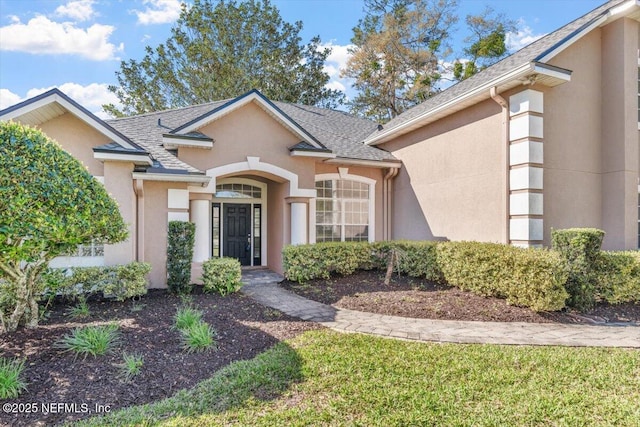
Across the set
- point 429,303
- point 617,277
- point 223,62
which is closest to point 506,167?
point 617,277

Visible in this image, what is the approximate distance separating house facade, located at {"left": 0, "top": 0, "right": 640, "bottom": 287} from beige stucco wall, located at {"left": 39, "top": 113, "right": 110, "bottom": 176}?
0.08 ft

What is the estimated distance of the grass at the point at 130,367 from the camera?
13.6ft

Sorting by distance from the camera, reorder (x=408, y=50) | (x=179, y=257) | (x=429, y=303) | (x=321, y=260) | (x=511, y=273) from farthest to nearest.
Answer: (x=408, y=50), (x=321, y=260), (x=179, y=257), (x=429, y=303), (x=511, y=273)

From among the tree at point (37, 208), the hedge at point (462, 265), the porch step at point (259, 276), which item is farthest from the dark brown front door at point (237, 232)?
the tree at point (37, 208)

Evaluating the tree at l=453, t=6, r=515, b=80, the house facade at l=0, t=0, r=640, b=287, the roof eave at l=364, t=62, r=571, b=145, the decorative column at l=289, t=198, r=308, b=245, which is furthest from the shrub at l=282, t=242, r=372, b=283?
the tree at l=453, t=6, r=515, b=80

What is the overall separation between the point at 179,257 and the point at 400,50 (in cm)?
2284

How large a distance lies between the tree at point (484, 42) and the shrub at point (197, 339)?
23.9 metres

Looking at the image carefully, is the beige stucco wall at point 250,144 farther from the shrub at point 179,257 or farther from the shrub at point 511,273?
the shrub at point 511,273

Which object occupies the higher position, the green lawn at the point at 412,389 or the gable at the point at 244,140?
the gable at the point at 244,140

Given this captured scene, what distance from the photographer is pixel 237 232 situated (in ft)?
41.4

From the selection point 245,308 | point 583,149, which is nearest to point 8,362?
point 245,308

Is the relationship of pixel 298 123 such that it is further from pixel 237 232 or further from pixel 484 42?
pixel 484 42

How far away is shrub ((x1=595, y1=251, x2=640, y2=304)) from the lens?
7.35 metres

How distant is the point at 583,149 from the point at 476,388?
8.51 meters
